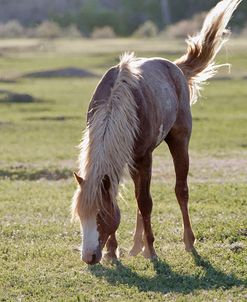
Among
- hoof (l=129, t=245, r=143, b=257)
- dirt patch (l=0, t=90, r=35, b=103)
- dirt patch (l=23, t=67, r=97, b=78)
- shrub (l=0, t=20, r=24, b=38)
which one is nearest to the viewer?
hoof (l=129, t=245, r=143, b=257)

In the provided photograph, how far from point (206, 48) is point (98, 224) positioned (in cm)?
408

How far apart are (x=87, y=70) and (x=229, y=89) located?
11156mm

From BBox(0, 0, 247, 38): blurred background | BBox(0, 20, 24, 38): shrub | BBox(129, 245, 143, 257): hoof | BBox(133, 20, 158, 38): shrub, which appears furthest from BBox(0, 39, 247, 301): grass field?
BBox(0, 0, 247, 38): blurred background

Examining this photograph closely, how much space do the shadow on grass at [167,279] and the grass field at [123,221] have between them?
0.01 metres

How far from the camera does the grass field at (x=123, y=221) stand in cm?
805

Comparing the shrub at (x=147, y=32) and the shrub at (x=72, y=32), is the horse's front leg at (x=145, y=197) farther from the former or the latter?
the shrub at (x=72, y=32)

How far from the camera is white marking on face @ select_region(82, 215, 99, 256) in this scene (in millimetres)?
8125

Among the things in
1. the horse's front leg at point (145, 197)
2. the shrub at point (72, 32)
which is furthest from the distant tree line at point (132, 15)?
the horse's front leg at point (145, 197)

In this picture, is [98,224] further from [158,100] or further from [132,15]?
[132,15]

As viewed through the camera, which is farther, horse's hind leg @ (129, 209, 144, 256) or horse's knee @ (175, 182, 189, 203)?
horse's knee @ (175, 182, 189, 203)

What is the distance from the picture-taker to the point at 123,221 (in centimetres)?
1165

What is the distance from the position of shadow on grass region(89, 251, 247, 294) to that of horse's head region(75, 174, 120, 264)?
37cm

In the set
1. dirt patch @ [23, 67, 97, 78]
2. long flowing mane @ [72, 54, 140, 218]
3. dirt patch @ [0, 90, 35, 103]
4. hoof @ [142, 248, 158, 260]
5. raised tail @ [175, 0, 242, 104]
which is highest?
raised tail @ [175, 0, 242, 104]

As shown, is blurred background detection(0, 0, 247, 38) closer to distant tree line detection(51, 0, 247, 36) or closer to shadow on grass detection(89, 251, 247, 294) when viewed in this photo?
distant tree line detection(51, 0, 247, 36)
